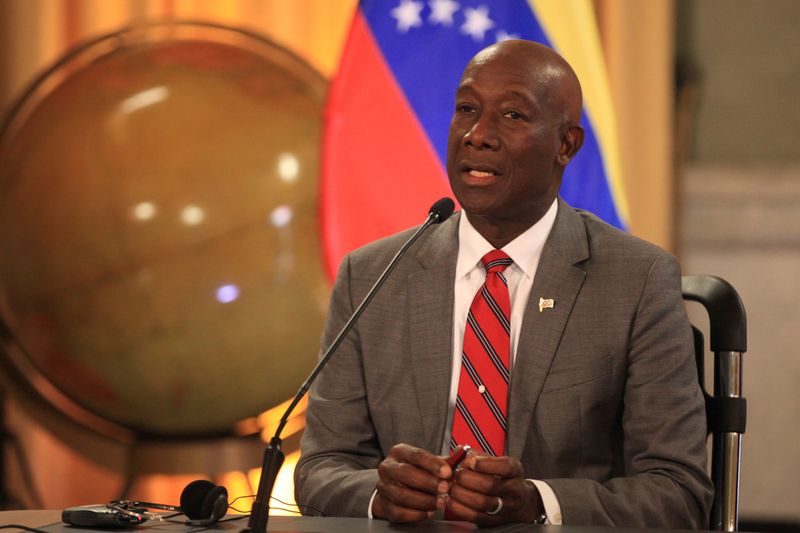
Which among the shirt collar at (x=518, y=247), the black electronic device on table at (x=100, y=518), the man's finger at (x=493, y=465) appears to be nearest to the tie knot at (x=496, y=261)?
the shirt collar at (x=518, y=247)

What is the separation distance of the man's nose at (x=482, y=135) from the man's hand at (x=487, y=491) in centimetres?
56

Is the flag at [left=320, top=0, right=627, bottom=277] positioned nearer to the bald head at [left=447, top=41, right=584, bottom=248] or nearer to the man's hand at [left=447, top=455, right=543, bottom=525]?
the bald head at [left=447, top=41, right=584, bottom=248]

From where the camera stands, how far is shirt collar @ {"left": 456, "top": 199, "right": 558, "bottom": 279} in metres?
1.87

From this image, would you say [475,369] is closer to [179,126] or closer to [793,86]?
[179,126]

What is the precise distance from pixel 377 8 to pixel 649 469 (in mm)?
1736

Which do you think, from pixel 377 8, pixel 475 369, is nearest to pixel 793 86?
pixel 377 8

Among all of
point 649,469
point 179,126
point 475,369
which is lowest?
point 649,469

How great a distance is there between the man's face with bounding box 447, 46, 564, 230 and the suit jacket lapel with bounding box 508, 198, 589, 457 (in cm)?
11

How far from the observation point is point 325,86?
3.25m

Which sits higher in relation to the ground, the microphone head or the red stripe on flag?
the red stripe on flag

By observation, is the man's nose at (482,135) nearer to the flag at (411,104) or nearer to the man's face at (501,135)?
the man's face at (501,135)

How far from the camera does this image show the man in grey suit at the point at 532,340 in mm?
1688

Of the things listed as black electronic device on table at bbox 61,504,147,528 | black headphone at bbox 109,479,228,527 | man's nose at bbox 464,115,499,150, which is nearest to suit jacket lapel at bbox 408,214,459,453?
man's nose at bbox 464,115,499,150

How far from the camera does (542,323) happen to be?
5.82ft
